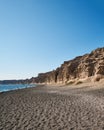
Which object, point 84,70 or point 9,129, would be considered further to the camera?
point 84,70

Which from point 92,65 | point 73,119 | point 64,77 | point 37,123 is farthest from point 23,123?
point 64,77

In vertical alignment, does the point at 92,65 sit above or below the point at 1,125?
above

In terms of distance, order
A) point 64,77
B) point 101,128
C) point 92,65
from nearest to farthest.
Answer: point 101,128, point 92,65, point 64,77

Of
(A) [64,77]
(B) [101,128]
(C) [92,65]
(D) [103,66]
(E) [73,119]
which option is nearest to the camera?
(B) [101,128]

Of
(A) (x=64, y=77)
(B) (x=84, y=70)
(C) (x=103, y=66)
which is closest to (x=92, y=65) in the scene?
(B) (x=84, y=70)

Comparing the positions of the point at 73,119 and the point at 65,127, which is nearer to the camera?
the point at 65,127

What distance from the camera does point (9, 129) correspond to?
36.4 feet

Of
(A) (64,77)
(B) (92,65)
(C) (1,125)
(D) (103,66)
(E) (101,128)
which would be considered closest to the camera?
(E) (101,128)

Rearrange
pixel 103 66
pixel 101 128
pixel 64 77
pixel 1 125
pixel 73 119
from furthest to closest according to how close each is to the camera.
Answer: pixel 64 77 → pixel 103 66 → pixel 73 119 → pixel 1 125 → pixel 101 128

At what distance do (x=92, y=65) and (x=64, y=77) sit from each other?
36.1 metres

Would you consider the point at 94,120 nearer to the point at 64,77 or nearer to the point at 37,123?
the point at 37,123

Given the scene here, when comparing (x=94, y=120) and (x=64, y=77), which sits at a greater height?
(x=64, y=77)

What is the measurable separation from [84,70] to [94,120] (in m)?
66.7

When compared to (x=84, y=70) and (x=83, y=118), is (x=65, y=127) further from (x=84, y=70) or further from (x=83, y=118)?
(x=84, y=70)
